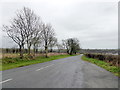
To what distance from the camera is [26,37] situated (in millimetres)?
26172

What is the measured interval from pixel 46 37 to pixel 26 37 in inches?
541

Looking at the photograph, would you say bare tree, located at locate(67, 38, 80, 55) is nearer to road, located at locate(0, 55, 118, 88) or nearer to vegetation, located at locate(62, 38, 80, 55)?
vegetation, located at locate(62, 38, 80, 55)

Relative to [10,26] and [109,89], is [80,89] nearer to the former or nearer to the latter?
[109,89]

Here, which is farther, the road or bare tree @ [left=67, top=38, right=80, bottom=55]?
bare tree @ [left=67, top=38, right=80, bottom=55]

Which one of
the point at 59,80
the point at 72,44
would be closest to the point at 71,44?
the point at 72,44

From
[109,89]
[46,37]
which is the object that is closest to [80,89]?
[109,89]

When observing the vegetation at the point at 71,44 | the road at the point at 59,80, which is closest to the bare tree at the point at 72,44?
the vegetation at the point at 71,44

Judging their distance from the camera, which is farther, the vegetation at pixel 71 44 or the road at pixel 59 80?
the vegetation at pixel 71 44

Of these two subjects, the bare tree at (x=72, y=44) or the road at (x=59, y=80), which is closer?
the road at (x=59, y=80)

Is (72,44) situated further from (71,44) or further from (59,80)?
(59,80)

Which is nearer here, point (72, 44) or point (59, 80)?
point (59, 80)

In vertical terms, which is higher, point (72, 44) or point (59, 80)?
point (72, 44)

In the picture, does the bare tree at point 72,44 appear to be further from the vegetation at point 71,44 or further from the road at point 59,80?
the road at point 59,80

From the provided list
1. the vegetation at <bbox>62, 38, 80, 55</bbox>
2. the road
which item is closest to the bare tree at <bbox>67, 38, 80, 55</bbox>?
the vegetation at <bbox>62, 38, 80, 55</bbox>
